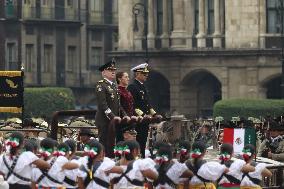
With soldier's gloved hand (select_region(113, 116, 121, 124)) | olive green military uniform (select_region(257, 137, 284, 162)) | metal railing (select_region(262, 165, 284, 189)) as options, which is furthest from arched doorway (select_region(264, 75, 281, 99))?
soldier's gloved hand (select_region(113, 116, 121, 124))

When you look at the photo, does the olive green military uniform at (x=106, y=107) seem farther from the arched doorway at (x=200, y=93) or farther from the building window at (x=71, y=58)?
the building window at (x=71, y=58)

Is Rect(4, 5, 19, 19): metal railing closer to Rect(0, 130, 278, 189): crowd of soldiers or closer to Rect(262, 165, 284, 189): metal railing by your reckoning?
Rect(262, 165, 284, 189): metal railing

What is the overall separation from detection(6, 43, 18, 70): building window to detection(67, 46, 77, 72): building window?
16.8 feet

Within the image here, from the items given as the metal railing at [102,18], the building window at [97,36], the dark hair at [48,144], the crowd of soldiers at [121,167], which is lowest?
the crowd of soldiers at [121,167]

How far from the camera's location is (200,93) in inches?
3376

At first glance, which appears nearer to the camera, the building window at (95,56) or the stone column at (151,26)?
the stone column at (151,26)

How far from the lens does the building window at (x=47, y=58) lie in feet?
323

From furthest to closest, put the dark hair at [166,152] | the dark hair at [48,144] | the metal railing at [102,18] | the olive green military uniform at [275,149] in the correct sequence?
the metal railing at [102,18]
the olive green military uniform at [275,149]
the dark hair at [48,144]
the dark hair at [166,152]

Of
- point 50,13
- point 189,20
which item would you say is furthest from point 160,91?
point 50,13

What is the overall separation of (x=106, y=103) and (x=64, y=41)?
214ft

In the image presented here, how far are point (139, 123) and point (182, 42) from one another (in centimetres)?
4993

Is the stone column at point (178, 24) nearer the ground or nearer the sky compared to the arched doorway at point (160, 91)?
nearer the sky

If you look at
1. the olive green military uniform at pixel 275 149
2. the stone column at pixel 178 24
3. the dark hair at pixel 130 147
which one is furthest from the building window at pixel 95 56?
the dark hair at pixel 130 147

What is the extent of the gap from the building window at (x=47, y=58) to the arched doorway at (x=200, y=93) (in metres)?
15.2
